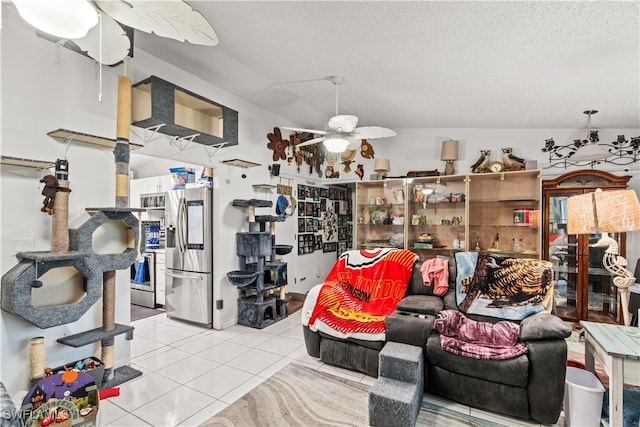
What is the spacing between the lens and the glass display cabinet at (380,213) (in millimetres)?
A: 5137

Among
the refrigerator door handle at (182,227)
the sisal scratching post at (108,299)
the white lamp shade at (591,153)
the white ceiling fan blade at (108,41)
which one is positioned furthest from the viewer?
the refrigerator door handle at (182,227)

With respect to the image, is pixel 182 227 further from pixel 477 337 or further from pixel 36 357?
pixel 477 337

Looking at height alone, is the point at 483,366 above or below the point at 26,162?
below

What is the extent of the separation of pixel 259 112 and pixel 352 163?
1.93 m

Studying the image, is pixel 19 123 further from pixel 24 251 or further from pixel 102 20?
pixel 102 20

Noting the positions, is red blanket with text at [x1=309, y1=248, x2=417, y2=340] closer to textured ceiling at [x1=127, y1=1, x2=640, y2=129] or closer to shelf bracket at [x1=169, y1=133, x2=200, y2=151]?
textured ceiling at [x1=127, y1=1, x2=640, y2=129]

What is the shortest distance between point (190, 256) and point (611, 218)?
4103mm

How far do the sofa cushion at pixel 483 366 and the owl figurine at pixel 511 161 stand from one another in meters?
3.02

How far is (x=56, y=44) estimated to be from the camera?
2367 millimetres

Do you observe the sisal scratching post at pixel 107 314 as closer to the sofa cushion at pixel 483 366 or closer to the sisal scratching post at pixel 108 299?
the sisal scratching post at pixel 108 299

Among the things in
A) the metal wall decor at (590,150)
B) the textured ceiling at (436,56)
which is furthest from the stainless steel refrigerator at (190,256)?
the metal wall decor at (590,150)

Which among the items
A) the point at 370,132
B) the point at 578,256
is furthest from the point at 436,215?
the point at 370,132

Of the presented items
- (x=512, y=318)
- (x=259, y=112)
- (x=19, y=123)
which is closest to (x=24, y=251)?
(x=19, y=123)

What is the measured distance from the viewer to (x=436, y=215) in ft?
16.2
